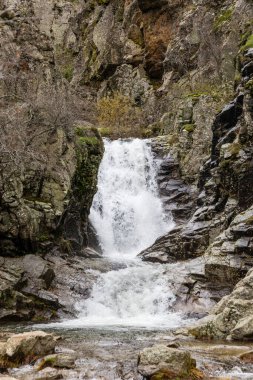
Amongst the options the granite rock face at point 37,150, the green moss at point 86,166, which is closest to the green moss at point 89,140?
the green moss at point 86,166

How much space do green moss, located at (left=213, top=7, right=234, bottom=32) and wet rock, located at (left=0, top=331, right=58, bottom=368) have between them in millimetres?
47890

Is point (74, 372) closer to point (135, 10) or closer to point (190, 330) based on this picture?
point (190, 330)

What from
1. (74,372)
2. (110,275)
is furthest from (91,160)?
(74,372)

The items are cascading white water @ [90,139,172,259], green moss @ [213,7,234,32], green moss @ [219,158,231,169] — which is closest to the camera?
green moss @ [219,158,231,169]

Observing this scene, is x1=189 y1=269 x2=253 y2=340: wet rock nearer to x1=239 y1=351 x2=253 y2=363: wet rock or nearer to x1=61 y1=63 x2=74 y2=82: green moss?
x1=239 y1=351 x2=253 y2=363: wet rock

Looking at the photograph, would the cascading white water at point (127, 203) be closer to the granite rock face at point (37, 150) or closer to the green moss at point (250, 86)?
the granite rock face at point (37, 150)

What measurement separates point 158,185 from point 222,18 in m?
25.5

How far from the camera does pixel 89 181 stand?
108 feet

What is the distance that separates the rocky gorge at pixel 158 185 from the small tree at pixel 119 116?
3002mm

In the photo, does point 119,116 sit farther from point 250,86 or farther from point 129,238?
point 250,86

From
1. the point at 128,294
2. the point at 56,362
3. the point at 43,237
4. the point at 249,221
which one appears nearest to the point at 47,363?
the point at 56,362

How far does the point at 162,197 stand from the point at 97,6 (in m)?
45.8

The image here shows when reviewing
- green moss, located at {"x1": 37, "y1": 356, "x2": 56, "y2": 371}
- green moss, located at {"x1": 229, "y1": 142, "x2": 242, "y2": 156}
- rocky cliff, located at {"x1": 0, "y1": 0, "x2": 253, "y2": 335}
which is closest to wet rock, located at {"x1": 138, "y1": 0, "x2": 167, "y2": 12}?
rocky cliff, located at {"x1": 0, "y1": 0, "x2": 253, "y2": 335}

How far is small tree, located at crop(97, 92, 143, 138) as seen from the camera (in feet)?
188
